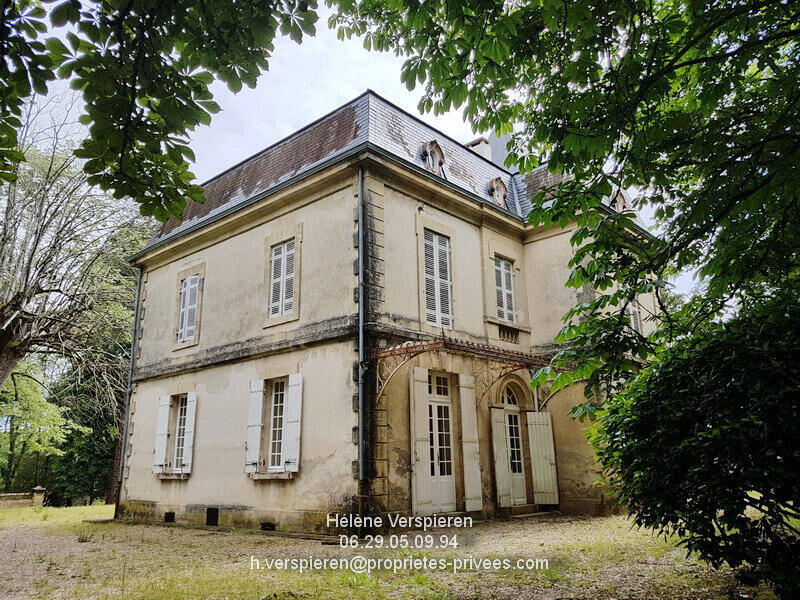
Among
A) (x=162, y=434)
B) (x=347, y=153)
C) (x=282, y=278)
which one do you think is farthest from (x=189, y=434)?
(x=347, y=153)

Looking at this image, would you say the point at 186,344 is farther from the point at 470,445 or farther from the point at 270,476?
the point at 470,445

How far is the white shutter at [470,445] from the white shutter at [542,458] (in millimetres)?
1723

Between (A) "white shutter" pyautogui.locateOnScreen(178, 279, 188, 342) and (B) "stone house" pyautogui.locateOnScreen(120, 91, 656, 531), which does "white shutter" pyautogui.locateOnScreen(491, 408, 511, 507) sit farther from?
(A) "white shutter" pyautogui.locateOnScreen(178, 279, 188, 342)

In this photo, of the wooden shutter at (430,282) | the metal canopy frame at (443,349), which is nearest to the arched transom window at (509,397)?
the metal canopy frame at (443,349)

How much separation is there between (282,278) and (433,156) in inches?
155

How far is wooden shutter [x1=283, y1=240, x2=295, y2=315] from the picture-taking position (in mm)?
10820

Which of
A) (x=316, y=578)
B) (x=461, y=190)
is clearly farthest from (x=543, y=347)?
(x=316, y=578)

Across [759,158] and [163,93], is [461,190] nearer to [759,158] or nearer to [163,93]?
[759,158]

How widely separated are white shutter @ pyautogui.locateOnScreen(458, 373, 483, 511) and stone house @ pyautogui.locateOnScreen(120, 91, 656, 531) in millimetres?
34

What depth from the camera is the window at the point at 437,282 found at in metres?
10.7

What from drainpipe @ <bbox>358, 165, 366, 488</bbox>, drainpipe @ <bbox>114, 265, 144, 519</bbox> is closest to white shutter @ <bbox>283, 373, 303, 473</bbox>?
drainpipe @ <bbox>358, 165, 366, 488</bbox>

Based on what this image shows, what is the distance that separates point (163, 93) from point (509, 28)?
1.97 m

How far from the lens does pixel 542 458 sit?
11523 millimetres

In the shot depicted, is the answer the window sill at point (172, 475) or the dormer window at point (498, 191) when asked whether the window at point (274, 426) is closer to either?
the window sill at point (172, 475)
